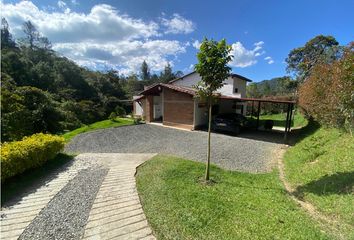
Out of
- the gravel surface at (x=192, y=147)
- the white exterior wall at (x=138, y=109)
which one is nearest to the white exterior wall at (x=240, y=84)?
the gravel surface at (x=192, y=147)

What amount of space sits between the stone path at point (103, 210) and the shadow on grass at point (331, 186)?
4.72m

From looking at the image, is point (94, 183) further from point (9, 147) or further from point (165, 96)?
point (165, 96)

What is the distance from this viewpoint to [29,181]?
584cm

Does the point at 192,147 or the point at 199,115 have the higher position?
the point at 199,115

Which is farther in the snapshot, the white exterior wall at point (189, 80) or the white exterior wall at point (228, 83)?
the white exterior wall at point (189, 80)

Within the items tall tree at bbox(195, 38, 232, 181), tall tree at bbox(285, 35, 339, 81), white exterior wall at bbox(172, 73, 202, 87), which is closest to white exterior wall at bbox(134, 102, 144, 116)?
white exterior wall at bbox(172, 73, 202, 87)

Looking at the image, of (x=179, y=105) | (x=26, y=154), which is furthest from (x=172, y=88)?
(x=26, y=154)

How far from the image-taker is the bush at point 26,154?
5383 millimetres

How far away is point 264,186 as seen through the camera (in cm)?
657

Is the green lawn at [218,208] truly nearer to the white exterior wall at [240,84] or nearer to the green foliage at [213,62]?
the green foliage at [213,62]

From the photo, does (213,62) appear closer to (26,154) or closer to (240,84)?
(26,154)

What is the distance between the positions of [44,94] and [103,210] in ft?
47.2

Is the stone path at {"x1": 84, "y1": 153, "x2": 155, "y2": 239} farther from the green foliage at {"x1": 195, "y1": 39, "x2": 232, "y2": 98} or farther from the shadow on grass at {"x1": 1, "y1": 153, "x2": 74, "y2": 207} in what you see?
the green foliage at {"x1": 195, "y1": 39, "x2": 232, "y2": 98}

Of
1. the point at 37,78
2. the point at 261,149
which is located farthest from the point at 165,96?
the point at 37,78
